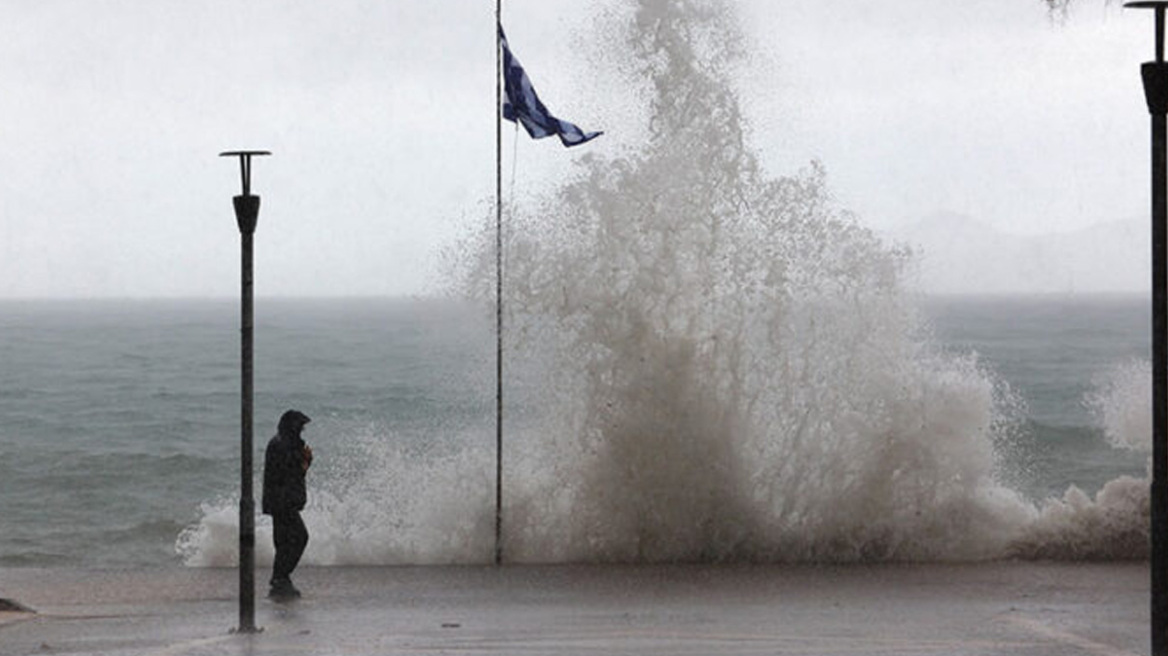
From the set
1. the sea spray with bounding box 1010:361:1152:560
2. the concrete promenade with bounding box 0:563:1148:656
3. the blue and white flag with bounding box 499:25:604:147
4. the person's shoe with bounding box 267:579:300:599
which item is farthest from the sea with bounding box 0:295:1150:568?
the person's shoe with bounding box 267:579:300:599

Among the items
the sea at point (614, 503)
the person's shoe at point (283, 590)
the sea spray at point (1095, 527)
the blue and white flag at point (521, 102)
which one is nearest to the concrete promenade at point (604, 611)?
the person's shoe at point (283, 590)

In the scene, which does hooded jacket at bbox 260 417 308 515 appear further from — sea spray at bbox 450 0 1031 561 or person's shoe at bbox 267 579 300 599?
sea spray at bbox 450 0 1031 561

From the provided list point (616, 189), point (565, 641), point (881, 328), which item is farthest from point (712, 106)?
point (565, 641)

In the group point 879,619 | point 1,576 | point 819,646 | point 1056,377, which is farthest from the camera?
point 1056,377

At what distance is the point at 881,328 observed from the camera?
80.2ft

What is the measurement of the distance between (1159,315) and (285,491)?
7796mm

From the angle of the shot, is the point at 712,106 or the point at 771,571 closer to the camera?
the point at 771,571

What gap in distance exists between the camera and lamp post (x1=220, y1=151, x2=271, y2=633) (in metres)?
15.9

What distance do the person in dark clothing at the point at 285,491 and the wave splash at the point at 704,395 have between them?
5.13 metres

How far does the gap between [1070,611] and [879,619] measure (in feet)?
5.51

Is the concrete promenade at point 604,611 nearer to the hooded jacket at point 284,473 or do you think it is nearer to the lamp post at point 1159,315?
the hooded jacket at point 284,473

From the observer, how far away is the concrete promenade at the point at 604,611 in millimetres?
14836

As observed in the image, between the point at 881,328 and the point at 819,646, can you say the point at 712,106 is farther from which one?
the point at 819,646

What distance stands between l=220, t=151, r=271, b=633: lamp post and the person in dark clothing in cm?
184
